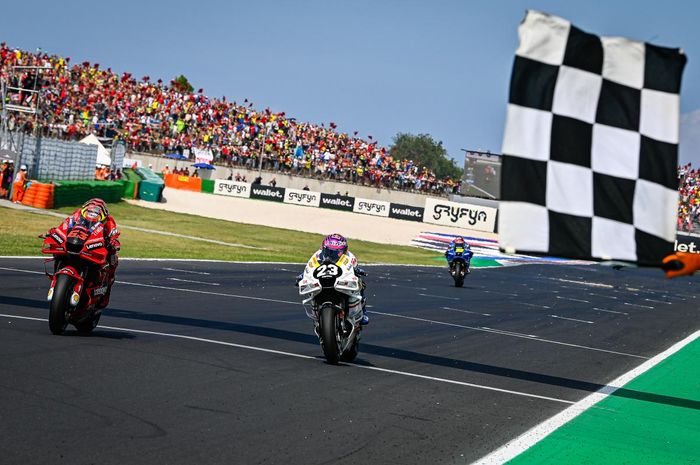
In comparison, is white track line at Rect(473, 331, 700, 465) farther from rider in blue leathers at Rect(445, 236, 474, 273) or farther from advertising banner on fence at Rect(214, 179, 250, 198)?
advertising banner on fence at Rect(214, 179, 250, 198)

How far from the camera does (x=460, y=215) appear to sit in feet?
207

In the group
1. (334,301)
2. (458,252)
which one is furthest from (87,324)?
(458,252)

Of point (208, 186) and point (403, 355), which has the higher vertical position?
point (208, 186)

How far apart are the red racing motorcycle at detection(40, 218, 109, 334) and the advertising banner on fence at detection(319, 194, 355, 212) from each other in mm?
54879

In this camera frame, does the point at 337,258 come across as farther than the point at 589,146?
Yes

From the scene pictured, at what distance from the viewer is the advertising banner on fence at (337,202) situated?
214 feet

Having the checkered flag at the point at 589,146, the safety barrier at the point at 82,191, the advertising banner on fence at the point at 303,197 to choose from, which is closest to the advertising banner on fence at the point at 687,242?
the advertising banner on fence at the point at 303,197

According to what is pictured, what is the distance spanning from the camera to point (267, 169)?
6962cm

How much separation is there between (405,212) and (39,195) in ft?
104

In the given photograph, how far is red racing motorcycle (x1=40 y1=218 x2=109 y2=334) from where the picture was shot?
391 inches

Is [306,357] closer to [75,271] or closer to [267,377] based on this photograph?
[267,377]

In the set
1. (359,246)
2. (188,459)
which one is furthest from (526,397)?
(359,246)

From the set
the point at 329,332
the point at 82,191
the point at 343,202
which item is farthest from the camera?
the point at 343,202

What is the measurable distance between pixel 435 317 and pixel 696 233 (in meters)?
45.7
